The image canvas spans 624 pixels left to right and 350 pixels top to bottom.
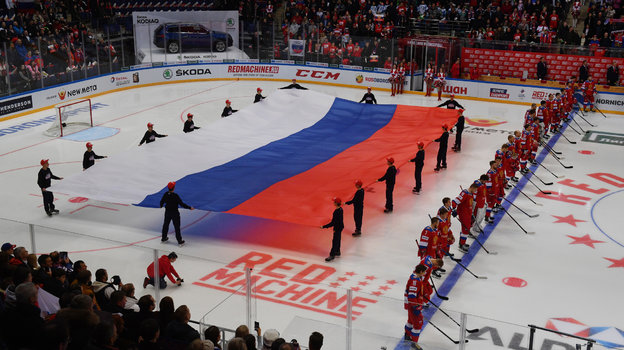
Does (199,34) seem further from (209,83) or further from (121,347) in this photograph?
(121,347)

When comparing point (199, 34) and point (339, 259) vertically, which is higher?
point (199, 34)

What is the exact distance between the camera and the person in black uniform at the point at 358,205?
14219 millimetres

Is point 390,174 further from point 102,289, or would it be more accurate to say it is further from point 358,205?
point 102,289

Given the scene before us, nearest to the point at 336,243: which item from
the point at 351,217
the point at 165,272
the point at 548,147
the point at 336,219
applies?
the point at 336,219

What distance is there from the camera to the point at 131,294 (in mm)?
8688

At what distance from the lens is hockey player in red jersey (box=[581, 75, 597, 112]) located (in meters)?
25.7

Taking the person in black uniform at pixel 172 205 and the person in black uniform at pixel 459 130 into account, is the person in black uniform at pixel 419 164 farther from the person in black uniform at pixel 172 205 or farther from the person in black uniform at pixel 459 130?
the person in black uniform at pixel 172 205

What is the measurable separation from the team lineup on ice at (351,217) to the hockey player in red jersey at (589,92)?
2511 millimetres

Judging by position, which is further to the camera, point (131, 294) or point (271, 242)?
point (271, 242)

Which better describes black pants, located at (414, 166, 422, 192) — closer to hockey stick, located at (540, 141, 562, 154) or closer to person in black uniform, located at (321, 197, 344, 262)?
person in black uniform, located at (321, 197, 344, 262)

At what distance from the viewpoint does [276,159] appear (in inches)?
670

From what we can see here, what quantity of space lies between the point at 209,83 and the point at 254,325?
75.7 ft

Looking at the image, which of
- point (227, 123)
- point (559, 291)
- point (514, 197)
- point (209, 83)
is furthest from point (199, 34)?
point (559, 291)

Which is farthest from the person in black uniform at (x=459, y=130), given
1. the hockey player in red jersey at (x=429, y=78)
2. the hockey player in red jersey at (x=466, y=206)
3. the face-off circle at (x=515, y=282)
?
the face-off circle at (x=515, y=282)
